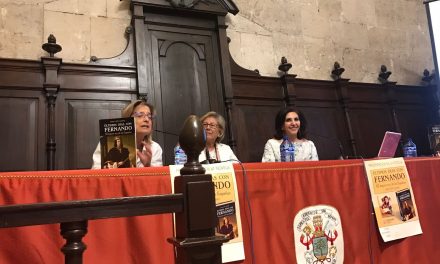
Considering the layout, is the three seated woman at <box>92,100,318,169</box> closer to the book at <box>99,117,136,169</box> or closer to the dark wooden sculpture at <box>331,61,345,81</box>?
the book at <box>99,117,136,169</box>

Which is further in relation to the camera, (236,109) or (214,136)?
(236,109)

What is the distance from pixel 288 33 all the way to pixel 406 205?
122 inches

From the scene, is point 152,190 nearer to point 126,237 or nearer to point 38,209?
point 126,237

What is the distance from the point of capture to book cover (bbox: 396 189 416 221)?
199 centimetres

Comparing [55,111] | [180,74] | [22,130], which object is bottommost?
[22,130]

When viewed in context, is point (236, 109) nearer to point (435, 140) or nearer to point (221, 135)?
point (221, 135)

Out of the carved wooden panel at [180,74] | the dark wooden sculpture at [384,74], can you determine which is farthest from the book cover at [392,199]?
the dark wooden sculpture at [384,74]

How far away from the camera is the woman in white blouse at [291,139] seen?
3.05 m

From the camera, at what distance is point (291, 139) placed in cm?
320

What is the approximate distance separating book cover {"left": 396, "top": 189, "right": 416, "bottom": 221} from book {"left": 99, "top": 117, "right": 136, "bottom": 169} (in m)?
1.46

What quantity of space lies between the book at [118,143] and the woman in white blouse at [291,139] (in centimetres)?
153

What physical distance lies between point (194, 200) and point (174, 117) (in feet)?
9.25

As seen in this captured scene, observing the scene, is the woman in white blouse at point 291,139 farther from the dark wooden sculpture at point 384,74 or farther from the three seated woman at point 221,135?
the dark wooden sculpture at point 384,74

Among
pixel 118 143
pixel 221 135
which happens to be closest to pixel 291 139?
pixel 221 135
